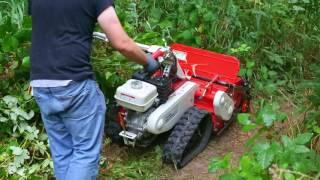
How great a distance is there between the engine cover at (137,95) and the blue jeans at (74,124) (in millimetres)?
439

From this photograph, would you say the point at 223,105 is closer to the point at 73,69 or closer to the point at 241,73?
the point at 241,73

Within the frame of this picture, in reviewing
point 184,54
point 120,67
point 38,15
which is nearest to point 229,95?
point 184,54

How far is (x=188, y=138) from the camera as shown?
3906mm

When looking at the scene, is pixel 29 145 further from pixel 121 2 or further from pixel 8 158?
pixel 121 2

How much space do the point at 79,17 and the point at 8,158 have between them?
4.14 feet

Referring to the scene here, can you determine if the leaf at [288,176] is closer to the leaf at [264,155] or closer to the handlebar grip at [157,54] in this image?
the leaf at [264,155]

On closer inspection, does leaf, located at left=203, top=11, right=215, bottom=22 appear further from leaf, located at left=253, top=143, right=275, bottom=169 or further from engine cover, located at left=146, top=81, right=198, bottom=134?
leaf, located at left=253, top=143, right=275, bottom=169

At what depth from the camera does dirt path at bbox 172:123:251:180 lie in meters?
3.93

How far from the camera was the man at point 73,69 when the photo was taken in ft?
9.43

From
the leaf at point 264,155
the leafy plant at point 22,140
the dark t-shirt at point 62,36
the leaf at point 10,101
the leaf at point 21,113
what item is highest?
the dark t-shirt at point 62,36

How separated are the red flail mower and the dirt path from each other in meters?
0.06

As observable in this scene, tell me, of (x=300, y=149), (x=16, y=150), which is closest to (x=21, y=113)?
(x=16, y=150)

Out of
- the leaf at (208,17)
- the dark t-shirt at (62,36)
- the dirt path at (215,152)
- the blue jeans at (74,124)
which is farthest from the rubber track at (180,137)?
the leaf at (208,17)

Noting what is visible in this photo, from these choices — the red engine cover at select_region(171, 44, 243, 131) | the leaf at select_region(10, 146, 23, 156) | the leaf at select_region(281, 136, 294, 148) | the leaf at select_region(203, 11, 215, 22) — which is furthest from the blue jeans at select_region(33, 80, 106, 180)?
the leaf at select_region(203, 11, 215, 22)
